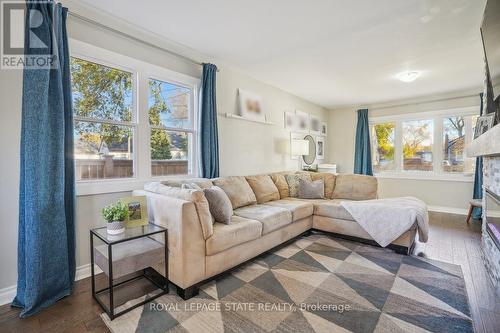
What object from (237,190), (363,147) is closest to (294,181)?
(237,190)

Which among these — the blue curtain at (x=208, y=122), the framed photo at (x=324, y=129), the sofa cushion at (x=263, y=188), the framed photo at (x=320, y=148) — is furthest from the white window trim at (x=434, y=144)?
the blue curtain at (x=208, y=122)

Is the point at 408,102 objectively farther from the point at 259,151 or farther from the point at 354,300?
the point at 354,300

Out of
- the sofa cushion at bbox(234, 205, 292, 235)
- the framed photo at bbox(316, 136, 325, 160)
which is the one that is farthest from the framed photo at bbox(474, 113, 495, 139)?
the framed photo at bbox(316, 136, 325, 160)

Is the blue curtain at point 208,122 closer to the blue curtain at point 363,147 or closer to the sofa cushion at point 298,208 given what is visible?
the sofa cushion at point 298,208

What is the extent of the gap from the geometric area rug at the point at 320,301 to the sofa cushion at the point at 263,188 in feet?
3.38

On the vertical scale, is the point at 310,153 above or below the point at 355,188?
above

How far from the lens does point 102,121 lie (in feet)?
8.16

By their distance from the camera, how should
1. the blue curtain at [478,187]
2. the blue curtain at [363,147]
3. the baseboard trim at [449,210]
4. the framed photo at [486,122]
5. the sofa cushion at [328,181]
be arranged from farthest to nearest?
the blue curtain at [363,147] → the baseboard trim at [449,210] → the blue curtain at [478,187] → the sofa cushion at [328,181] → the framed photo at [486,122]

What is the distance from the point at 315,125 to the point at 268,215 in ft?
12.5

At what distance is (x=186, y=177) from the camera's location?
128 inches

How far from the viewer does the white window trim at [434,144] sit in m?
4.89

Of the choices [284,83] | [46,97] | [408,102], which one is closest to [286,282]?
[46,97]

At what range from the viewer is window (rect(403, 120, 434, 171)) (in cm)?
531

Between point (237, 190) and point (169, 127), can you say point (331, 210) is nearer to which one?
point (237, 190)
